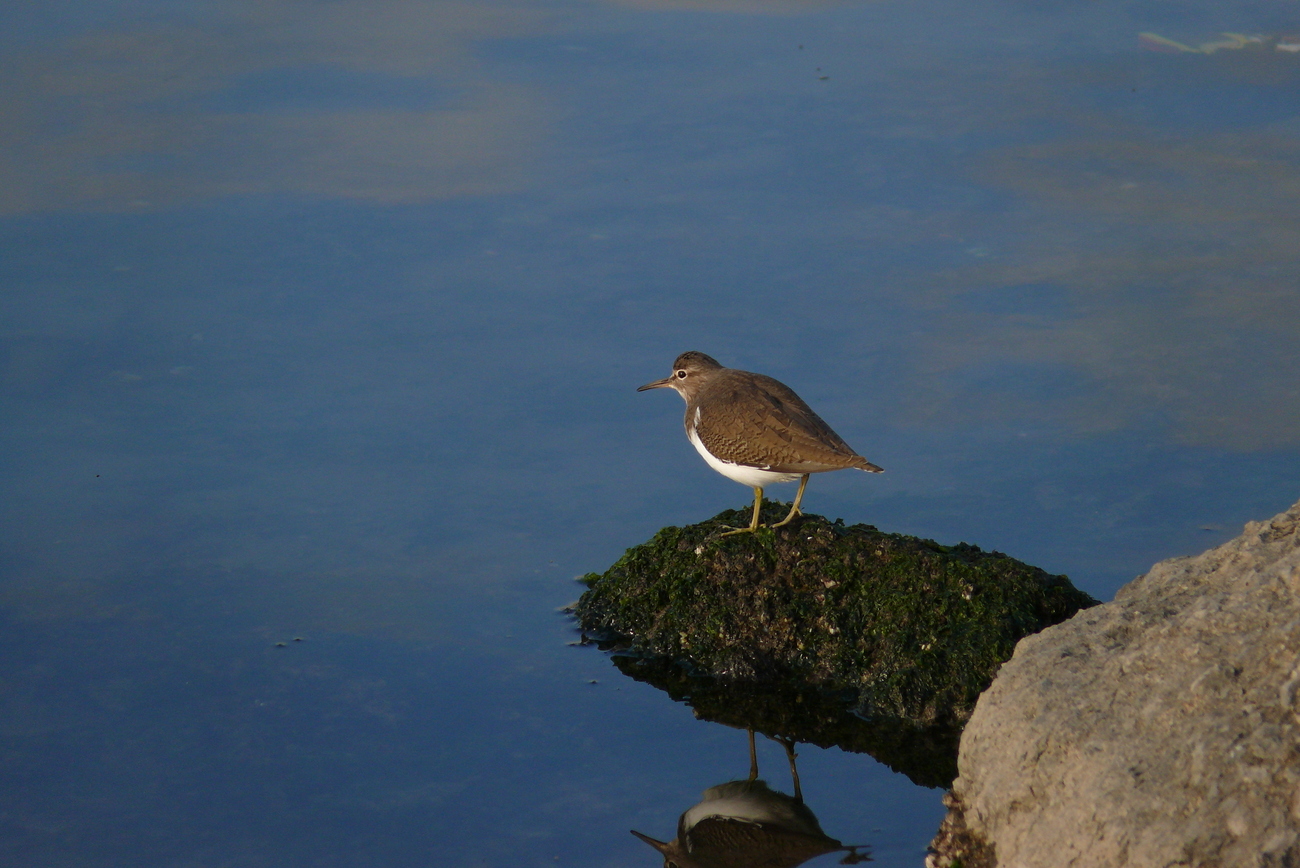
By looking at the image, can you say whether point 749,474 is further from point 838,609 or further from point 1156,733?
point 1156,733

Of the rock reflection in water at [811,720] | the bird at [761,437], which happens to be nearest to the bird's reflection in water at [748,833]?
the rock reflection in water at [811,720]

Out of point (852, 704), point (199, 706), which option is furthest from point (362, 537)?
point (852, 704)

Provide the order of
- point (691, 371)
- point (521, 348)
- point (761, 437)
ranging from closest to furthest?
point (761, 437), point (691, 371), point (521, 348)

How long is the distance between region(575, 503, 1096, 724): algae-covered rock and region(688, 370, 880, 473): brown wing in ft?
1.09

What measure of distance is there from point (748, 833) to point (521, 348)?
405cm

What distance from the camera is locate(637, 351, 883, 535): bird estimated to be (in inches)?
245

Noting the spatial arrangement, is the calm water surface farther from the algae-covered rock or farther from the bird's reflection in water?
the algae-covered rock

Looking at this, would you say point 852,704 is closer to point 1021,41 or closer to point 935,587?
point 935,587

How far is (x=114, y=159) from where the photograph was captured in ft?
34.4

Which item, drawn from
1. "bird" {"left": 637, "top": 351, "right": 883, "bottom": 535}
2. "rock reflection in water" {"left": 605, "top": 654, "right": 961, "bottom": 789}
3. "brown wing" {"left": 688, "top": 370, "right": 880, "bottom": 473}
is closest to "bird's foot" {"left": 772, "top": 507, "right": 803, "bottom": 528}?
"bird" {"left": 637, "top": 351, "right": 883, "bottom": 535}

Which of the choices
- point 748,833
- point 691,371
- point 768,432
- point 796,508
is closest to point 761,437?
point 768,432

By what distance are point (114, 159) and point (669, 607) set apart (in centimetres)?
661

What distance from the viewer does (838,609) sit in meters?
6.04

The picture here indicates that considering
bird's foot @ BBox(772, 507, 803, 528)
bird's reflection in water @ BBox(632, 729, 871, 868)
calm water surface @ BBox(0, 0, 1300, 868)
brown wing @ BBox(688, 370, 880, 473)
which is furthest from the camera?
bird's foot @ BBox(772, 507, 803, 528)
